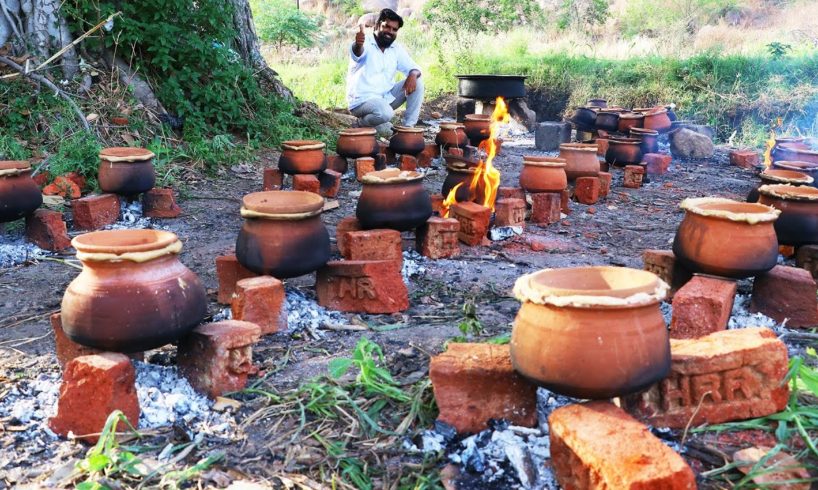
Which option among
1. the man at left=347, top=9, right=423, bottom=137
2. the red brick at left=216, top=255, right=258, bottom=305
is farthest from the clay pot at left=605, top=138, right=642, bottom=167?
the red brick at left=216, top=255, right=258, bottom=305

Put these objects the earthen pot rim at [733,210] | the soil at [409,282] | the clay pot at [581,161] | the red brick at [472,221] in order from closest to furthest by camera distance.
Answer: the soil at [409,282]
the earthen pot rim at [733,210]
the red brick at [472,221]
the clay pot at [581,161]

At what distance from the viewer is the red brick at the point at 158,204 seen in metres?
5.80

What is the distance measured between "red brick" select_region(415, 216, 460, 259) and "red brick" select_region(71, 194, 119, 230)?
8.51 ft

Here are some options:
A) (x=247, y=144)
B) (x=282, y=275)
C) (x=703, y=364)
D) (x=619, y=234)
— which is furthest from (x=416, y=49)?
(x=703, y=364)

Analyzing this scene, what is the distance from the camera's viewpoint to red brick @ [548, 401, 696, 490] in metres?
1.85

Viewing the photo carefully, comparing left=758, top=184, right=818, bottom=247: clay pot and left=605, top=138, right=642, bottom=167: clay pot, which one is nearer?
left=758, top=184, right=818, bottom=247: clay pot

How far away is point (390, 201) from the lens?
14.6ft

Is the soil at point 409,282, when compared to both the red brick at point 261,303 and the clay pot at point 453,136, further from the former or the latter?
the clay pot at point 453,136

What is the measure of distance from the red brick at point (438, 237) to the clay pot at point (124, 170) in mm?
2407

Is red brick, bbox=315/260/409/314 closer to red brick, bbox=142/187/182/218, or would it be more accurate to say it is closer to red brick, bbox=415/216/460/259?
red brick, bbox=415/216/460/259

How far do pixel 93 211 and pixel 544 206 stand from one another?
3.73m

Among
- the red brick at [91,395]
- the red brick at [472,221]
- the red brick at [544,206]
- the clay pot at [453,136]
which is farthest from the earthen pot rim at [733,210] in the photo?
the clay pot at [453,136]

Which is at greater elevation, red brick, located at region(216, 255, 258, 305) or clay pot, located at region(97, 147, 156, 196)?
clay pot, located at region(97, 147, 156, 196)

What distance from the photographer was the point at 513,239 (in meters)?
5.33
